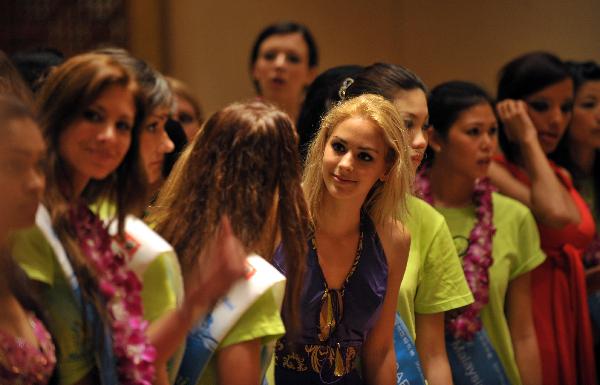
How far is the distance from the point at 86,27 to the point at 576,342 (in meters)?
2.00

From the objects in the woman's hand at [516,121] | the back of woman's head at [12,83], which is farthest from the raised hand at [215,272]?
the woman's hand at [516,121]

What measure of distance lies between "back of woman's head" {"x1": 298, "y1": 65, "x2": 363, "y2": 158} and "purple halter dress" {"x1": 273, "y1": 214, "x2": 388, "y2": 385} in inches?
18.3

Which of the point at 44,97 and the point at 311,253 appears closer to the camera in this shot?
the point at 44,97

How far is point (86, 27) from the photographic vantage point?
3.66 m

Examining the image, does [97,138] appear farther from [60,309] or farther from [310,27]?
[310,27]

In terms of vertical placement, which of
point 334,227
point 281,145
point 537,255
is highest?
point 281,145

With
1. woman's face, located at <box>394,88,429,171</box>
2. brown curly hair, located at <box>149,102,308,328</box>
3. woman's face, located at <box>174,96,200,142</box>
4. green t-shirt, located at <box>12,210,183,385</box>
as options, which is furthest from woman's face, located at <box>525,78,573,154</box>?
green t-shirt, located at <box>12,210,183,385</box>

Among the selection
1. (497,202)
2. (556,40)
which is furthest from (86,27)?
(556,40)

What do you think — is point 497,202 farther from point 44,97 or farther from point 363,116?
point 44,97

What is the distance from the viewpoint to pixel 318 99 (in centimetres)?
283

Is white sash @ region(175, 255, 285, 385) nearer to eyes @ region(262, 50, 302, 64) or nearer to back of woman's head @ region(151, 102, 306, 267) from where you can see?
back of woman's head @ region(151, 102, 306, 267)

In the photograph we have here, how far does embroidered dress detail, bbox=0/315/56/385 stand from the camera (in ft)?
5.53

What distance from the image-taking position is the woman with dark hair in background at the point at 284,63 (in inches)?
142

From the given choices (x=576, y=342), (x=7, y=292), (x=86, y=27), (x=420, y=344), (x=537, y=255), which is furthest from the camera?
(x=86, y=27)
